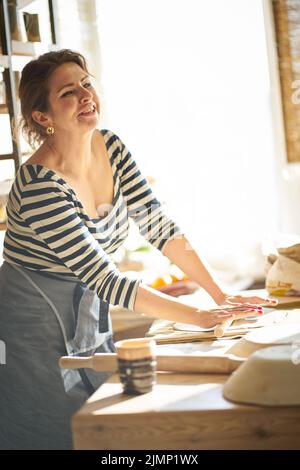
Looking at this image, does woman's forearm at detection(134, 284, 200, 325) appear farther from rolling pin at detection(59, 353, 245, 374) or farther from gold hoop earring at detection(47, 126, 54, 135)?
gold hoop earring at detection(47, 126, 54, 135)

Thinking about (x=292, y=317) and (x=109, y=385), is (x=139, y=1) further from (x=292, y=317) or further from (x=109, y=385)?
(x=109, y=385)

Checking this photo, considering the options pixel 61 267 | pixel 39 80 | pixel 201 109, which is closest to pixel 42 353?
pixel 61 267

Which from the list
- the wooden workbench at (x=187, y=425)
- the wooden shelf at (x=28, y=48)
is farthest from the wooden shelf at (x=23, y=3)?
the wooden workbench at (x=187, y=425)

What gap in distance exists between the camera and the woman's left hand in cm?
176

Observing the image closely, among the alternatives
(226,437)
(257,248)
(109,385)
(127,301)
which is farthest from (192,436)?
(257,248)

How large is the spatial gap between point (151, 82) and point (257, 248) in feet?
3.22

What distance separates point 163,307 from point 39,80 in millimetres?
740

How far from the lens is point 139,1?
3592 millimetres

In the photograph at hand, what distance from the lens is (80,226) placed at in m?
1.72

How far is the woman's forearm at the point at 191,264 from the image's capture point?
6.31 ft

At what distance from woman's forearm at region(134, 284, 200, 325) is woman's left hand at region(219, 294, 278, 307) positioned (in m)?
0.16

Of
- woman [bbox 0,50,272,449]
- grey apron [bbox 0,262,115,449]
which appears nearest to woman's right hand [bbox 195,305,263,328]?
woman [bbox 0,50,272,449]

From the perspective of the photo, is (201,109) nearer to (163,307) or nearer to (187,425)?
(163,307)

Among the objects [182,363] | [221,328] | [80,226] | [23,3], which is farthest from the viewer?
[23,3]
